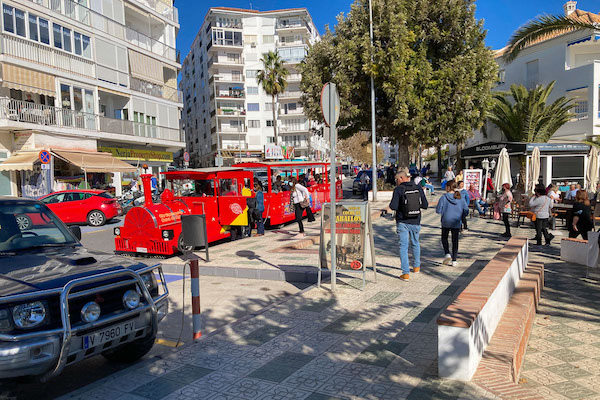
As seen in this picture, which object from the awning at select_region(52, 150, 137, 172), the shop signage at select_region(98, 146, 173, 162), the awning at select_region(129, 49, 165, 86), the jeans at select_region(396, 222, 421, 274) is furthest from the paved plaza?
the awning at select_region(129, 49, 165, 86)

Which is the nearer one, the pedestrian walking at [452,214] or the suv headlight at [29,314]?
the suv headlight at [29,314]

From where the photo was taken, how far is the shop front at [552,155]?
22.0 meters

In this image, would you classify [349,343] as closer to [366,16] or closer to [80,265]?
[80,265]

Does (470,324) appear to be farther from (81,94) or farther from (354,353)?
(81,94)

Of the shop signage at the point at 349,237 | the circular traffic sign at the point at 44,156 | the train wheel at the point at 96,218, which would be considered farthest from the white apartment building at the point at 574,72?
the circular traffic sign at the point at 44,156

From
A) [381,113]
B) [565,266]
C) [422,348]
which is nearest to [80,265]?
[422,348]

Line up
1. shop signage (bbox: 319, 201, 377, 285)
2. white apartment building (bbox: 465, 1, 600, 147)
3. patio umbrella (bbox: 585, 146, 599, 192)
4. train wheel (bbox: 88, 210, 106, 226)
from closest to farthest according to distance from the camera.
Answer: shop signage (bbox: 319, 201, 377, 285) < patio umbrella (bbox: 585, 146, 599, 192) < train wheel (bbox: 88, 210, 106, 226) < white apartment building (bbox: 465, 1, 600, 147)

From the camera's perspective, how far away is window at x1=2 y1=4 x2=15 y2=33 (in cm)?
2184

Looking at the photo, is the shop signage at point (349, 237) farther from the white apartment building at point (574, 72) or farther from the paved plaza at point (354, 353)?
the white apartment building at point (574, 72)

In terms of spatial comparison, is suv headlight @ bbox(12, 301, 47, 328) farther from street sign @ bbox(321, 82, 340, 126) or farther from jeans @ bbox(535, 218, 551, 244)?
jeans @ bbox(535, 218, 551, 244)

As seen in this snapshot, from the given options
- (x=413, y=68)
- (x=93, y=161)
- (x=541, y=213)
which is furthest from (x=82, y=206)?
(x=413, y=68)

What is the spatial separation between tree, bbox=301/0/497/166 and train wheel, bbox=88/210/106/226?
12.2 m

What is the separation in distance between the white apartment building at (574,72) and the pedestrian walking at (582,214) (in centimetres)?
2410

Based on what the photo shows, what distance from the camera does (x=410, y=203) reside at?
746 cm
